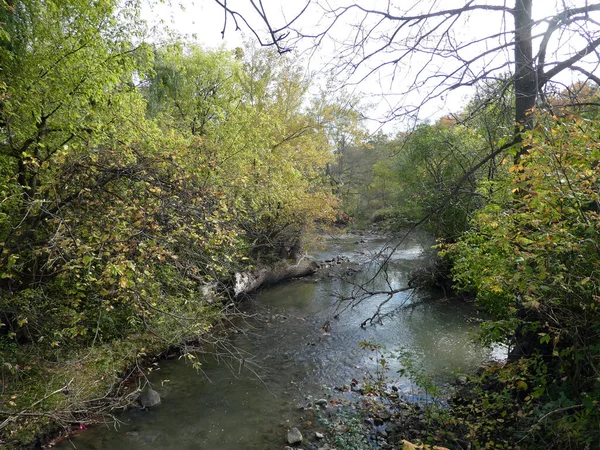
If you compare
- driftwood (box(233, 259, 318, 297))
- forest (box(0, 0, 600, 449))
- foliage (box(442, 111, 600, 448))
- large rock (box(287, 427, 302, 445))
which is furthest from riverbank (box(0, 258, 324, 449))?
foliage (box(442, 111, 600, 448))

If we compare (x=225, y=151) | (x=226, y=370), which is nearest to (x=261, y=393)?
(x=226, y=370)

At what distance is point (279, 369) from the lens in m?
7.55

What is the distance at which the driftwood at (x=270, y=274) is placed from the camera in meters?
11.7

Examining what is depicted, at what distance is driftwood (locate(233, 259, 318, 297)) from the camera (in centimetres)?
1169

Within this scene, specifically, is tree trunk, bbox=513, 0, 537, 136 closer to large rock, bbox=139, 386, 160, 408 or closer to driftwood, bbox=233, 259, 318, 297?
large rock, bbox=139, 386, 160, 408

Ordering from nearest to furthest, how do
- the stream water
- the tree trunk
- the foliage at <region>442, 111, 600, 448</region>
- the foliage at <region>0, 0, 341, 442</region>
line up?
the foliage at <region>442, 111, 600, 448</region> → the tree trunk → the foliage at <region>0, 0, 341, 442</region> → the stream water

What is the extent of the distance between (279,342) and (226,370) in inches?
66.7

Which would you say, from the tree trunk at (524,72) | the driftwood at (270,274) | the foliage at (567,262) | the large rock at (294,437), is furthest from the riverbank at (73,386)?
the tree trunk at (524,72)

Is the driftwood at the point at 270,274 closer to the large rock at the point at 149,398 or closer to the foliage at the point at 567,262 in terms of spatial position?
the large rock at the point at 149,398

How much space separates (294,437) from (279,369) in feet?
7.58

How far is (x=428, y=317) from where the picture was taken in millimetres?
10211

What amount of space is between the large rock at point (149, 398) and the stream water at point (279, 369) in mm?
118

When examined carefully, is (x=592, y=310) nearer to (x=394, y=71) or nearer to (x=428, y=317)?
(x=394, y=71)

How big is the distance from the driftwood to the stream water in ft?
2.35
